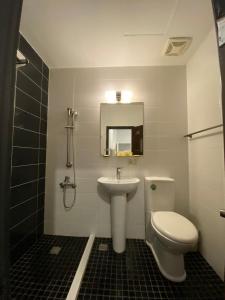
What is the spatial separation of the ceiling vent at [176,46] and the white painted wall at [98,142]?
0.26m

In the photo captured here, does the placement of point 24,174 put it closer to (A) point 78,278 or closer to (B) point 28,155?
(B) point 28,155

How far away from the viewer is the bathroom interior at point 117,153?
1.25 metres

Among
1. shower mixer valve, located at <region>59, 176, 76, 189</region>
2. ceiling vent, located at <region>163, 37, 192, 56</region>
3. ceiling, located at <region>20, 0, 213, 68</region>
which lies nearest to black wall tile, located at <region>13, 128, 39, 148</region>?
shower mixer valve, located at <region>59, 176, 76, 189</region>

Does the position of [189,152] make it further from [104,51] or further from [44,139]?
[44,139]

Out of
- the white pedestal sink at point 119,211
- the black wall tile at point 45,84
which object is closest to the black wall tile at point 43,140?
the black wall tile at point 45,84

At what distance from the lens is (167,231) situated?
1220 mm

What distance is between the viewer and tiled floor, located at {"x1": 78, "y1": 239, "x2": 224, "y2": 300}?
3.80ft

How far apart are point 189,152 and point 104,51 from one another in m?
1.50

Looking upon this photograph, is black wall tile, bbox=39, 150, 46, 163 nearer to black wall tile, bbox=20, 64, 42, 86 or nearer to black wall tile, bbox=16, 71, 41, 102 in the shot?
black wall tile, bbox=16, 71, 41, 102

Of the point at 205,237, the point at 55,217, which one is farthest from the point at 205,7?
the point at 55,217

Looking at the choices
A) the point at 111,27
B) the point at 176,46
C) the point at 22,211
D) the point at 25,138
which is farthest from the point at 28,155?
the point at 176,46

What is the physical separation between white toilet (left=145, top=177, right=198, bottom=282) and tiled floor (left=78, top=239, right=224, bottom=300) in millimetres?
84

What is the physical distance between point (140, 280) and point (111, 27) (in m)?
2.15

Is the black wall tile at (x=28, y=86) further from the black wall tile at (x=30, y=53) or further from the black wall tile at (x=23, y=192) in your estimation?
the black wall tile at (x=23, y=192)
